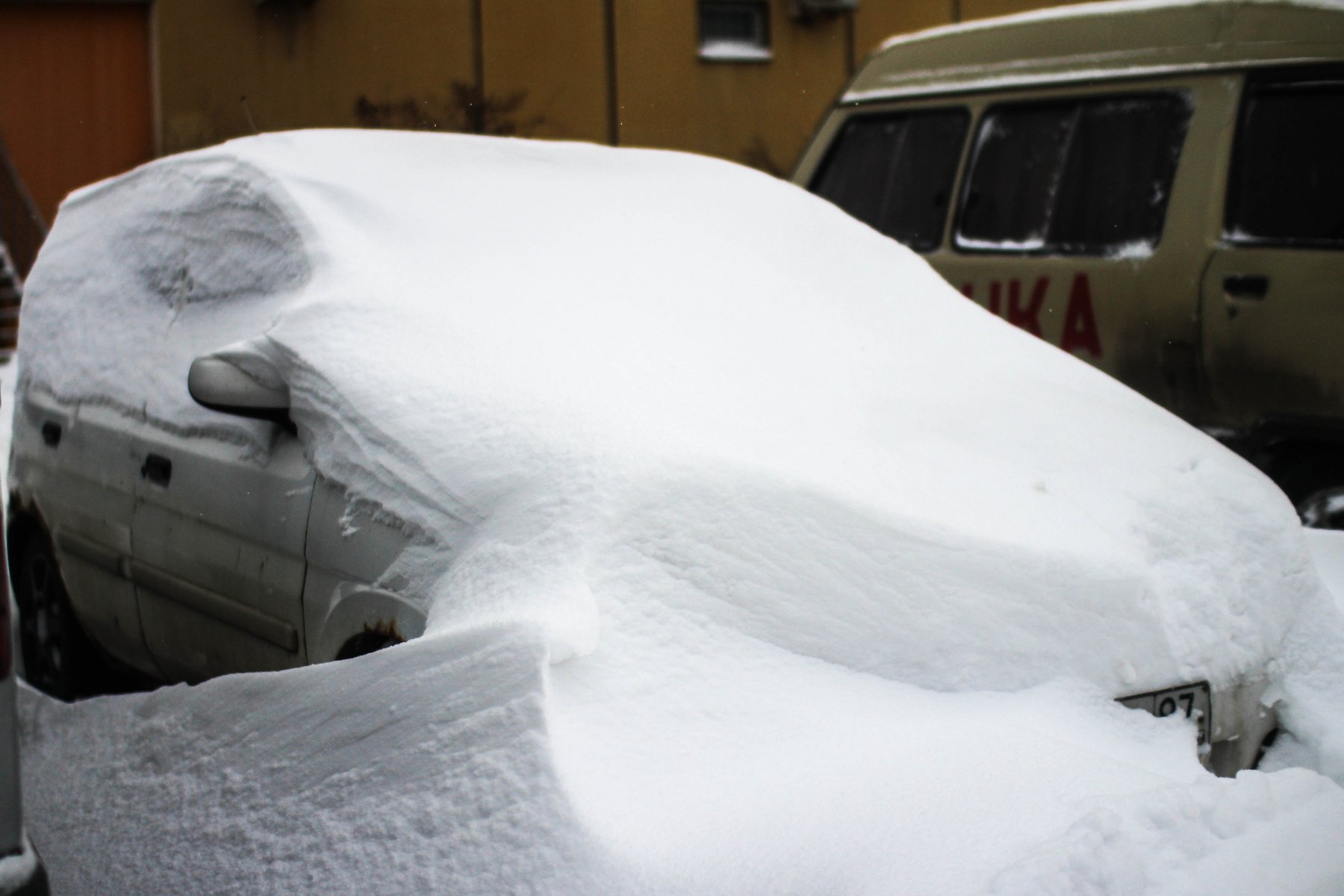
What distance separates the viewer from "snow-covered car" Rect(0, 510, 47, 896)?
5.36ft

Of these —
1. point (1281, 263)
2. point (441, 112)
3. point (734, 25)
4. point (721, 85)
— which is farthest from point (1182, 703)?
point (734, 25)

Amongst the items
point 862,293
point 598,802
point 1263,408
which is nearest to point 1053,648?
point 598,802

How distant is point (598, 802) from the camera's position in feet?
5.90

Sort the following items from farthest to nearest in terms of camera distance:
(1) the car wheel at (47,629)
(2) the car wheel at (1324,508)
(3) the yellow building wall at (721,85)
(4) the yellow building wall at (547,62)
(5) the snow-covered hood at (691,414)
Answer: (3) the yellow building wall at (721,85), (4) the yellow building wall at (547,62), (2) the car wheel at (1324,508), (1) the car wheel at (47,629), (5) the snow-covered hood at (691,414)

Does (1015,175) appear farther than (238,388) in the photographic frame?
Yes

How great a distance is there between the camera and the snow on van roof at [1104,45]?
4.36 metres

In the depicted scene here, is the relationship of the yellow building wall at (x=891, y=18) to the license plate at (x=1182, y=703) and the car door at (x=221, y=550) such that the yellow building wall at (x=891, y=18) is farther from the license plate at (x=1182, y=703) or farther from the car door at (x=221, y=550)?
the license plate at (x=1182, y=703)

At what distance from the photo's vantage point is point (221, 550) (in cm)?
287

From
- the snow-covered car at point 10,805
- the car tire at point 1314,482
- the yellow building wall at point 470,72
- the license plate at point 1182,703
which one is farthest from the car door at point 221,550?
the yellow building wall at point 470,72

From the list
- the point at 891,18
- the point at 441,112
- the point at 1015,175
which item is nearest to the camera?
the point at 1015,175

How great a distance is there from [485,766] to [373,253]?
1.39m

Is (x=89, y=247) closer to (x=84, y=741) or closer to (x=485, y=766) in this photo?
(x=84, y=741)

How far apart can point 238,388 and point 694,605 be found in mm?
1106

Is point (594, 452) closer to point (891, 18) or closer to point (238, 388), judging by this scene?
point (238, 388)
